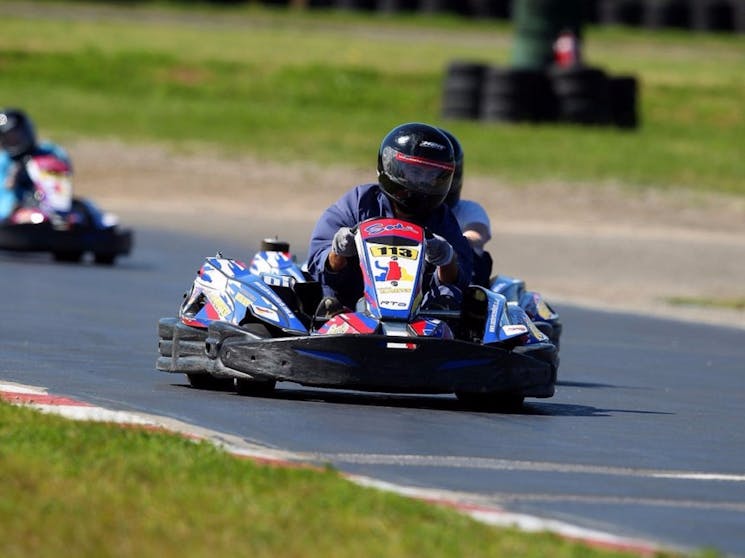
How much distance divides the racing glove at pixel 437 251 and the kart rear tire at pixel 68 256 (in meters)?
10.8

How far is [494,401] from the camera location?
9812mm

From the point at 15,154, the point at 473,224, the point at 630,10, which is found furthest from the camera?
the point at 630,10

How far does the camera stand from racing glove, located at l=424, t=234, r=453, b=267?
978 centimetres

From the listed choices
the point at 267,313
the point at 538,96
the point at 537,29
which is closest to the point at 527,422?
the point at 267,313

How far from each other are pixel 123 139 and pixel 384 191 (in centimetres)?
2183

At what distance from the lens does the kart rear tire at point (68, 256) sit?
66.5 ft

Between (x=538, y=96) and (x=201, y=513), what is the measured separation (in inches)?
1073

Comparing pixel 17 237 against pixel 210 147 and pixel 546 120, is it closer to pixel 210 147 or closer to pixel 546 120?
pixel 210 147

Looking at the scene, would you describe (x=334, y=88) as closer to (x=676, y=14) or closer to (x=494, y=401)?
(x=676, y=14)

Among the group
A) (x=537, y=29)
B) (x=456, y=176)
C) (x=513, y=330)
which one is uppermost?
(x=537, y=29)

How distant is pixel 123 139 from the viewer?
31609 mm

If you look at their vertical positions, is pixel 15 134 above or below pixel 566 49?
below

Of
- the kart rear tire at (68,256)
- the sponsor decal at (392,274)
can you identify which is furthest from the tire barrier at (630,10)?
the sponsor decal at (392,274)

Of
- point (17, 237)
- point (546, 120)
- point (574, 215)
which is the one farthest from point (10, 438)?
point (546, 120)
